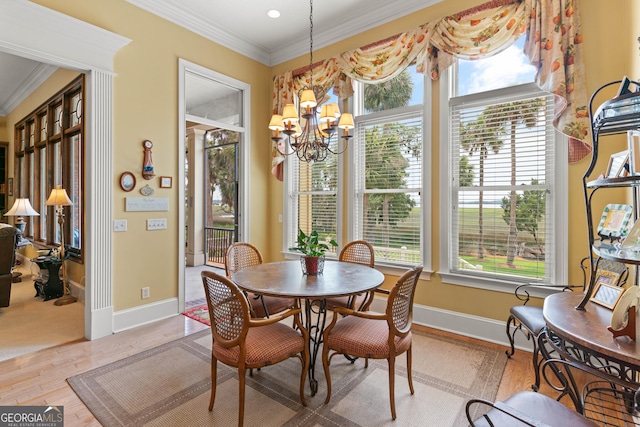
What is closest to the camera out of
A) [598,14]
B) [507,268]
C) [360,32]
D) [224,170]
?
[598,14]

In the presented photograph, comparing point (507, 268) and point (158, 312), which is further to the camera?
point (158, 312)

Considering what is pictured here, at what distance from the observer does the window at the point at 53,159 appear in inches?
171

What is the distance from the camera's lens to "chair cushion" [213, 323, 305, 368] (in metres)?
1.84

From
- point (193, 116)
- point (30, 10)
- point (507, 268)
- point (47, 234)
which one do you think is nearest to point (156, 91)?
point (193, 116)

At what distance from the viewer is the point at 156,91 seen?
3500mm

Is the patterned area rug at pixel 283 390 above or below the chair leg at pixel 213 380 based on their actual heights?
below

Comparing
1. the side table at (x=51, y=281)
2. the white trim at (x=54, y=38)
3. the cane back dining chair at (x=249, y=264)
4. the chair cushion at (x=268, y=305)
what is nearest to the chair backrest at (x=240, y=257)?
the cane back dining chair at (x=249, y=264)

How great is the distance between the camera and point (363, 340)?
2004 millimetres

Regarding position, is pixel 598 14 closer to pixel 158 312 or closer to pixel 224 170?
pixel 158 312

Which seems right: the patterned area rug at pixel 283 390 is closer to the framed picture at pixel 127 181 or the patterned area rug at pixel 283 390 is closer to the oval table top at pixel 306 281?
the oval table top at pixel 306 281

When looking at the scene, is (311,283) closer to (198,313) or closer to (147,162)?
(198,313)

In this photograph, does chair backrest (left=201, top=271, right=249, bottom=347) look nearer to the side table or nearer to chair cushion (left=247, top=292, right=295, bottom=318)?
chair cushion (left=247, top=292, right=295, bottom=318)

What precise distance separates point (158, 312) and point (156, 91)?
8.15 ft

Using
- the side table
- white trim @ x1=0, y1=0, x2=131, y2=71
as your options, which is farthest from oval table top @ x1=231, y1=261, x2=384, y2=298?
the side table
